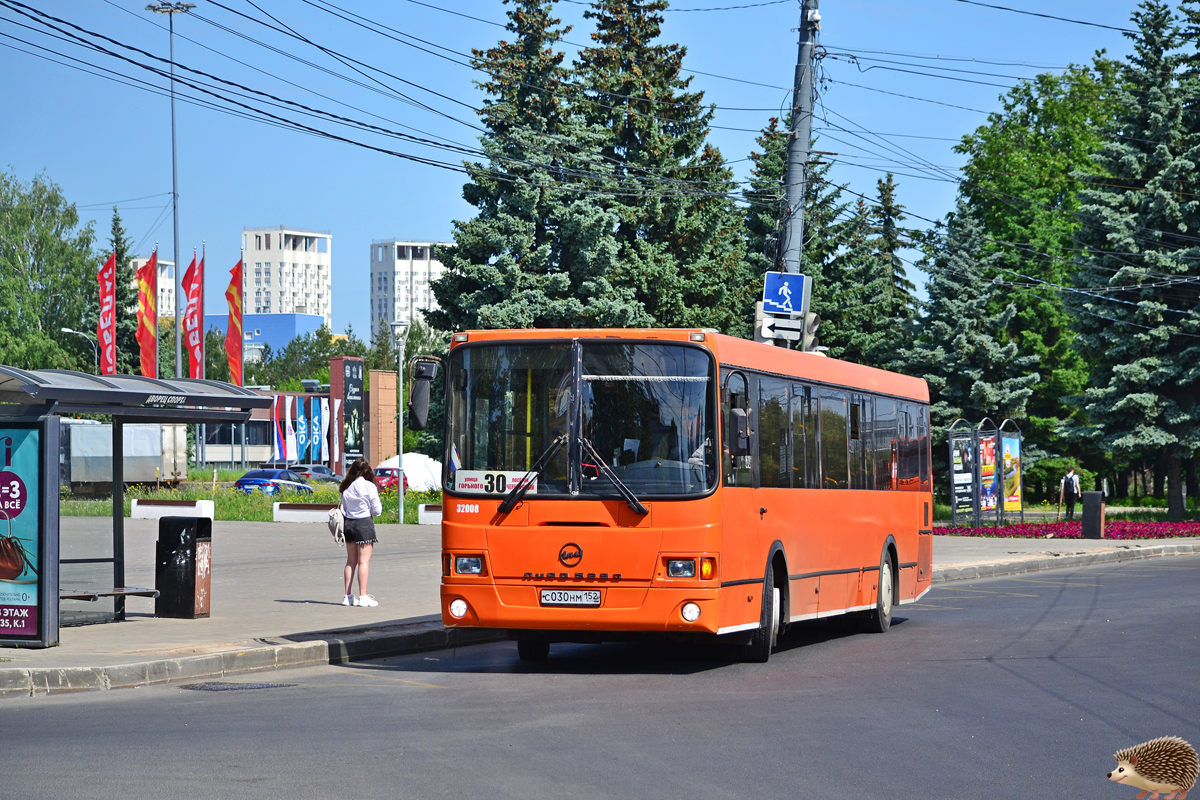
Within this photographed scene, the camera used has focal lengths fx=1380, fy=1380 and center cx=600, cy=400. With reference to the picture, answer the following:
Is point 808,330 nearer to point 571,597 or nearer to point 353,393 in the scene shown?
point 571,597

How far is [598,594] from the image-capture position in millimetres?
11320

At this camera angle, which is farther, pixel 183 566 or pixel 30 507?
pixel 183 566

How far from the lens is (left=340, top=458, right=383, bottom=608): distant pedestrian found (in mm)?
16359

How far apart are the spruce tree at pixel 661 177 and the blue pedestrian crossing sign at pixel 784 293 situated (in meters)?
26.5

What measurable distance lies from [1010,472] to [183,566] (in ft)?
89.2

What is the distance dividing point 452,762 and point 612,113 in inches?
1779

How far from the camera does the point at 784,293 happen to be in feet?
70.0

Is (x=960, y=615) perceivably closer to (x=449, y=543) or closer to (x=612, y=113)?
(x=449, y=543)

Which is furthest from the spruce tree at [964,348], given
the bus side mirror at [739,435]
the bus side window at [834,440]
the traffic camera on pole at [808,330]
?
the bus side mirror at [739,435]

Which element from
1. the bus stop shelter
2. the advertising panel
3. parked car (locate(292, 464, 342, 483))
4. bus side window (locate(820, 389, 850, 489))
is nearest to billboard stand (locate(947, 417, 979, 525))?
bus side window (locate(820, 389, 850, 489))

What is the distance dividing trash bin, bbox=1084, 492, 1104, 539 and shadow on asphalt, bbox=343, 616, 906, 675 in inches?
815

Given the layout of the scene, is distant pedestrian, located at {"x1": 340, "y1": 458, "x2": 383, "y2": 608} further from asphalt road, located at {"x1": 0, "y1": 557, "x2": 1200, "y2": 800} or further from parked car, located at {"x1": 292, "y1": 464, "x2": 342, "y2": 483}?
parked car, located at {"x1": 292, "y1": 464, "x2": 342, "y2": 483}

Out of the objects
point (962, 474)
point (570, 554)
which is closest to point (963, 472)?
point (962, 474)
